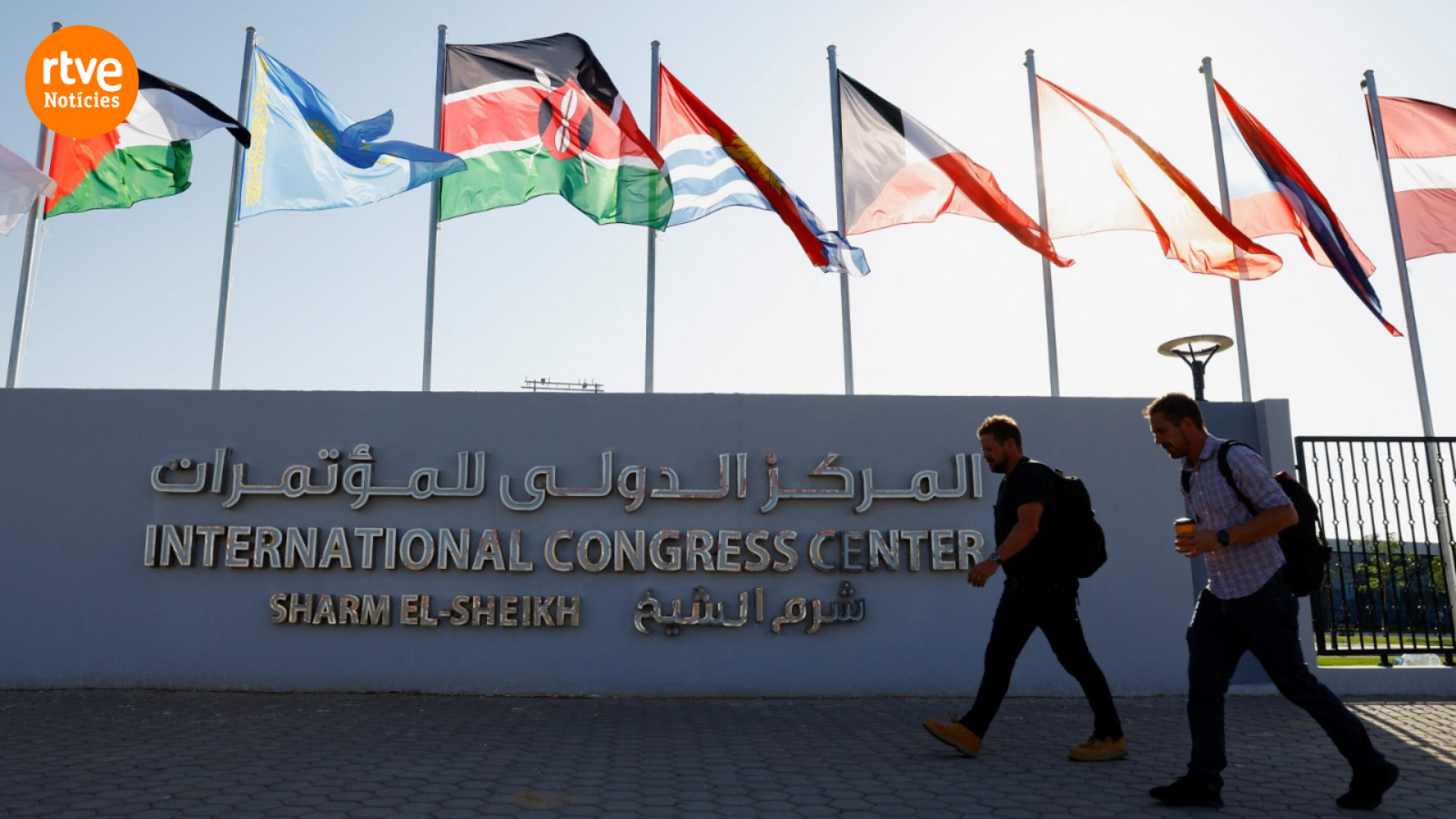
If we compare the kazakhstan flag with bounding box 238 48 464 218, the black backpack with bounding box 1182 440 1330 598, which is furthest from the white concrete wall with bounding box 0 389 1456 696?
the black backpack with bounding box 1182 440 1330 598

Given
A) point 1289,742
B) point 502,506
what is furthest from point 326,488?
point 1289,742

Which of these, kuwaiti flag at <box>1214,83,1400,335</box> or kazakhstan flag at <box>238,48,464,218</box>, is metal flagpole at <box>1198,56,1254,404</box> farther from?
kazakhstan flag at <box>238,48,464,218</box>

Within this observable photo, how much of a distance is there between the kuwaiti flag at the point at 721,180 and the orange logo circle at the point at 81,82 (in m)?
4.71

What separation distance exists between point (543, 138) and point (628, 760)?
598 cm

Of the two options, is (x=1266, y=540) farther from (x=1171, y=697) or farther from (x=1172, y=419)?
(x=1171, y=697)

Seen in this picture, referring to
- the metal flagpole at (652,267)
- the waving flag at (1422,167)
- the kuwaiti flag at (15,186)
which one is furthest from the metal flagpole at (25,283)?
the waving flag at (1422,167)

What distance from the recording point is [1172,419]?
4.34 metres

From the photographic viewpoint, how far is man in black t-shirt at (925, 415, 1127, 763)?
16.3 feet

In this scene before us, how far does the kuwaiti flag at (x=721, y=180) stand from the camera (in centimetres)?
927

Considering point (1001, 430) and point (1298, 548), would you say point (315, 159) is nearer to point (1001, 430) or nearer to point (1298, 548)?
point (1001, 430)

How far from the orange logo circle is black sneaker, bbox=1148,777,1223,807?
30.5 ft

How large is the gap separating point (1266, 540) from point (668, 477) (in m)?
4.77

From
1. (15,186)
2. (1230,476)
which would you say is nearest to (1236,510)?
(1230,476)

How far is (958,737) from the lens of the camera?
5.01 m
